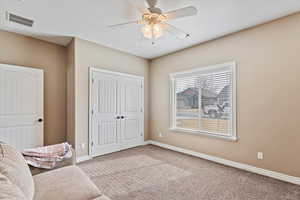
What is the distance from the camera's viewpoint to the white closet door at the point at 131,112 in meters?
4.45

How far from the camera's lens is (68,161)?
2.09m

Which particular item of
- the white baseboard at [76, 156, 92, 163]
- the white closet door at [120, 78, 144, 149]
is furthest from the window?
the white baseboard at [76, 156, 92, 163]

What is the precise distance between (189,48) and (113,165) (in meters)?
3.31

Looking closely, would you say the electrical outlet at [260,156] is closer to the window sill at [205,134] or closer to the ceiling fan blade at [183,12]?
the window sill at [205,134]

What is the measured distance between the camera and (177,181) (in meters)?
2.61

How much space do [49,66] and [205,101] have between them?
12.6ft

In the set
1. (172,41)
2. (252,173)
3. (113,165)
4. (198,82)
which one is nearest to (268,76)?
(198,82)

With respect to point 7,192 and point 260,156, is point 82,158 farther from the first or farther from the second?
point 260,156

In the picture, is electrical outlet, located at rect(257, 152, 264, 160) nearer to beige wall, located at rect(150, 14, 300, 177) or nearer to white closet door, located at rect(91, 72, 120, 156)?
beige wall, located at rect(150, 14, 300, 177)

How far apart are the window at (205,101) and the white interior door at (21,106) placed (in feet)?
10.6

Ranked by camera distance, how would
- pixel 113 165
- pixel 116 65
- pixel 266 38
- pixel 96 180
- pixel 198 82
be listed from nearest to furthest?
pixel 96 180, pixel 266 38, pixel 113 165, pixel 198 82, pixel 116 65


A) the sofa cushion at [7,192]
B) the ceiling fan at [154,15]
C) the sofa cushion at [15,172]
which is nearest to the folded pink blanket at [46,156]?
the sofa cushion at [15,172]

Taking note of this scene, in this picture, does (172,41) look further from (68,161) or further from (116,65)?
(68,161)

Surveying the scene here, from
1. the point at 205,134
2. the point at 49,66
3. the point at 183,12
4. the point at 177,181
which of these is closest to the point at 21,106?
the point at 49,66
